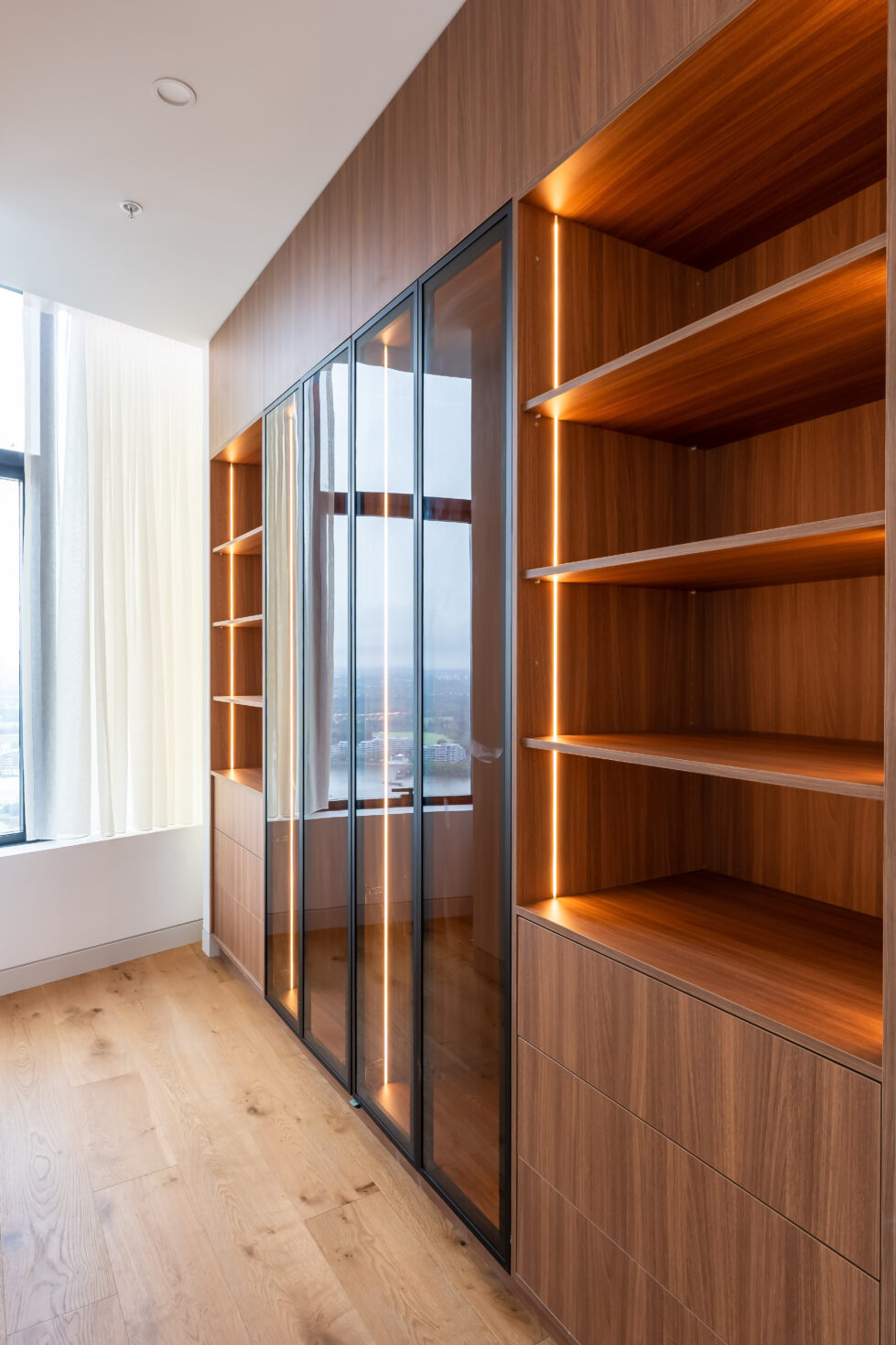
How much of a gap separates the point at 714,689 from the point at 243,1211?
1.70 m

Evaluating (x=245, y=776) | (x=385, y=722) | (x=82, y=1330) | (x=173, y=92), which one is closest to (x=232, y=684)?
(x=245, y=776)

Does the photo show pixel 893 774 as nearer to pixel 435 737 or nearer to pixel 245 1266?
pixel 435 737

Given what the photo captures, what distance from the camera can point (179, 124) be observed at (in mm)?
2074

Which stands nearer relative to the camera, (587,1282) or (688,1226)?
(688,1226)

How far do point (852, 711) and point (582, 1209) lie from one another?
1.03m

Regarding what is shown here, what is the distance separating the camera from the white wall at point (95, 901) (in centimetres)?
318

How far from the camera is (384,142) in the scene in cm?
197

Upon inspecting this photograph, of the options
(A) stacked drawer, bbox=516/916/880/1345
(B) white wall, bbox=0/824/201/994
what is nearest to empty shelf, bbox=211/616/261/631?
(B) white wall, bbox=0/824/201/994

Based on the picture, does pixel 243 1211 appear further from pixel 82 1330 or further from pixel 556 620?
pixel 556 620

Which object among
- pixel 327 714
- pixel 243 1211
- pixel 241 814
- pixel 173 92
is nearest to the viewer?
pixel 243 1211

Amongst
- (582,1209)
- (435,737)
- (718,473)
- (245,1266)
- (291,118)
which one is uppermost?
(291,118)

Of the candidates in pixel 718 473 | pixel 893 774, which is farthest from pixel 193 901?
pixel 893 774

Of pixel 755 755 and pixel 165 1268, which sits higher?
pixel 755 755

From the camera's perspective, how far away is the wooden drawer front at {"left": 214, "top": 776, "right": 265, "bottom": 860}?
2.96 metres
